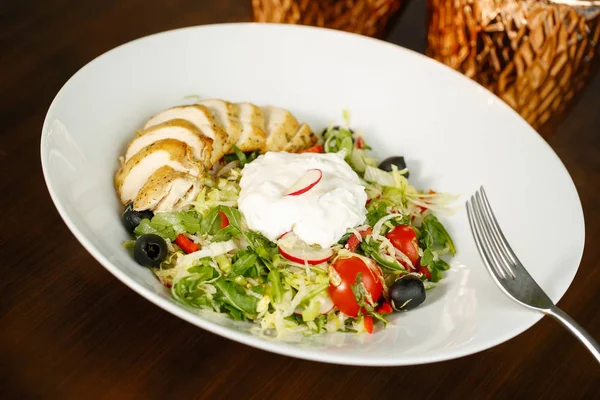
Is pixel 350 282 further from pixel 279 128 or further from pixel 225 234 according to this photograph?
pixel 279 128

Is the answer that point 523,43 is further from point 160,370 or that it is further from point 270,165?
point 160,370

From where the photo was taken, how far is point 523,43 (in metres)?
3.19

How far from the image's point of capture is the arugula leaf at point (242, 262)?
2.27 metres

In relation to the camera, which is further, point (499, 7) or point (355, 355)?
point (499, 7)

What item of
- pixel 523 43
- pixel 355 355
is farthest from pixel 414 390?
pixel 523 43

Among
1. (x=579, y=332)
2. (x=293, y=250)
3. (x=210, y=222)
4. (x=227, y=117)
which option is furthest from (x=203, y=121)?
(x=579, y=332)

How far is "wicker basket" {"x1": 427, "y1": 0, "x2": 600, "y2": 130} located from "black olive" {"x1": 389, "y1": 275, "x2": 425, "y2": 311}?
5.12 feet

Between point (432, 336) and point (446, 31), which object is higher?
point (446, 31)

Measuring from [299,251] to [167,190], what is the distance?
1.86 ft

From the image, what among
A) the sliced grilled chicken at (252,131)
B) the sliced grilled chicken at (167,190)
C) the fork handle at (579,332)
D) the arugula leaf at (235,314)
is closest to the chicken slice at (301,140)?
the sliced grilled chicken at (252,131)

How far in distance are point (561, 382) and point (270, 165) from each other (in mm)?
1365

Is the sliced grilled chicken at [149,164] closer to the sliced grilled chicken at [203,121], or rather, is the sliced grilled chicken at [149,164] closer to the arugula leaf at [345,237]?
the sliced grilled chicken at [203,121]

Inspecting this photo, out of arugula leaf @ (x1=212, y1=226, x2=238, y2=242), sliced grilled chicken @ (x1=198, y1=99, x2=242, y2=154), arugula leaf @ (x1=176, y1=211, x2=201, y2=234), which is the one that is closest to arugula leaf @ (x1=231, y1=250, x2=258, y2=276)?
arugula leaf @ (x1=212, y1=226, x2=238, y2=242)

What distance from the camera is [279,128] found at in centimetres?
284
